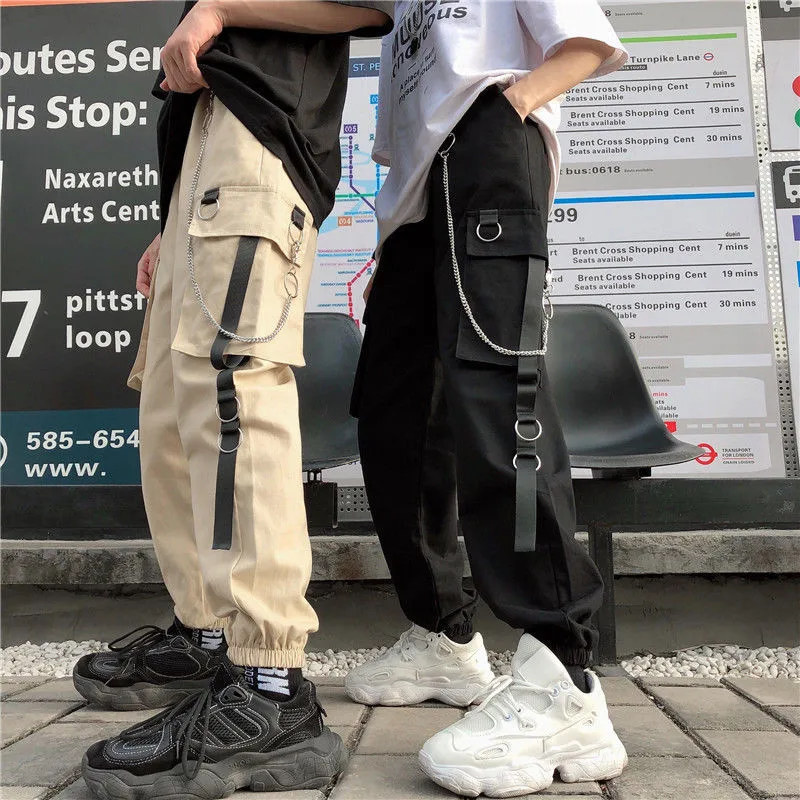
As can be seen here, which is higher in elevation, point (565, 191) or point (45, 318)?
point (565, 191)

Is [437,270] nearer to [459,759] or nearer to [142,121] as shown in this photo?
[459,759]

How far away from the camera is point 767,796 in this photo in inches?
42.8

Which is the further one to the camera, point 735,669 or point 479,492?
point 735,669

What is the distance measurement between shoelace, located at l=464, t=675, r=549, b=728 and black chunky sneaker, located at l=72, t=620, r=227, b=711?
636 mm

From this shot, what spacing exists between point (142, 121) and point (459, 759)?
230 cm

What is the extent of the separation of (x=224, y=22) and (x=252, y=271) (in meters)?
0.42

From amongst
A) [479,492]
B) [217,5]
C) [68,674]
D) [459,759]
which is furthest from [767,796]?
[68,674]

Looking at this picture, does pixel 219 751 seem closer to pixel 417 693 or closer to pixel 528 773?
pixel 528 773

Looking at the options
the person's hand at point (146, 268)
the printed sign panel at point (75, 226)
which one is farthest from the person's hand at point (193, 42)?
the printed sign panel at point (75, 226)

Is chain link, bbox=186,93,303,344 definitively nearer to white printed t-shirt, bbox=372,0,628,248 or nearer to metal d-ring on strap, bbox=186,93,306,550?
metal d-ring on strap, bbox=186,93,306,550

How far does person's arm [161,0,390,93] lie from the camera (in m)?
1.23

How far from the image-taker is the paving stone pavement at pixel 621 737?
1.12 metres

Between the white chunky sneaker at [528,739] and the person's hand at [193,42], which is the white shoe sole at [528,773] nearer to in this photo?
the white chunky sneaker at [528,739]

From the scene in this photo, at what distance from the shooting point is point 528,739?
1149 mm
